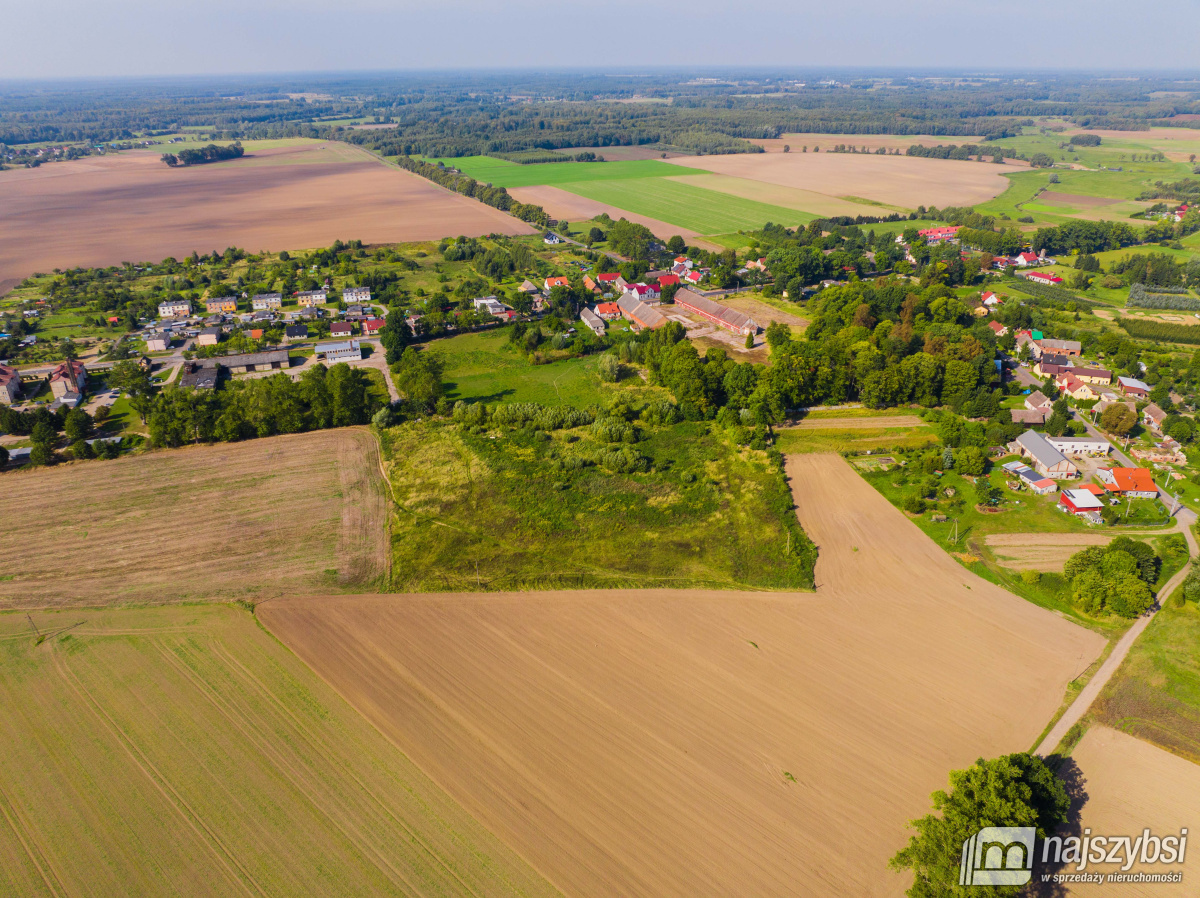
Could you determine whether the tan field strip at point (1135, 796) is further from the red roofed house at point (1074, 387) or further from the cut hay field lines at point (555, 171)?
the cut hay field lines at point (555, 171)

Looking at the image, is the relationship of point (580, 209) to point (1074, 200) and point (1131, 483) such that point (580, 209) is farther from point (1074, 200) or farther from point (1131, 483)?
point (1131, 483)

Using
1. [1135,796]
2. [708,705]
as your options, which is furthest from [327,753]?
[1135,796]

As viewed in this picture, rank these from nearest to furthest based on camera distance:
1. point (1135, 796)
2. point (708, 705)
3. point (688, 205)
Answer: point (1135, 796)
point (708, 705)
point (688, 205)

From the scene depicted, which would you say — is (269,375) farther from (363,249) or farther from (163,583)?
(363,249)

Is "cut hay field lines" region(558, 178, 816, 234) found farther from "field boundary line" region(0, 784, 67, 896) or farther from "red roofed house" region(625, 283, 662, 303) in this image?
"field boundary line" region(0, 784, 67, 896)

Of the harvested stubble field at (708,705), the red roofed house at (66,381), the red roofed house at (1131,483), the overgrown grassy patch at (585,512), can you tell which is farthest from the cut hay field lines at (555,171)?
the harvested stubble field at (708,705)

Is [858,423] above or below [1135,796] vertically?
above
